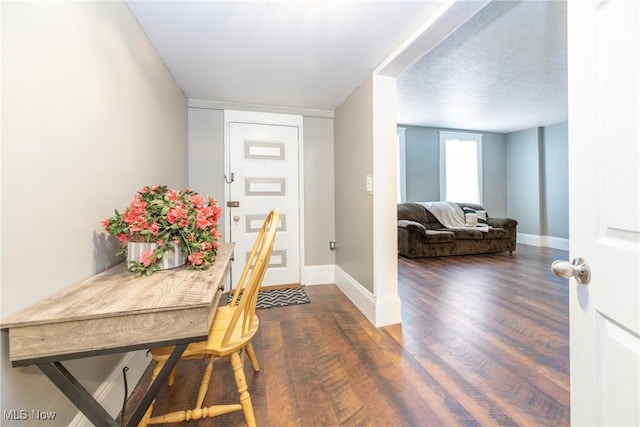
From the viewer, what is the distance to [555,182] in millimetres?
5375

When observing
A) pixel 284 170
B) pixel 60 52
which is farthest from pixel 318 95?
pixel 60 52

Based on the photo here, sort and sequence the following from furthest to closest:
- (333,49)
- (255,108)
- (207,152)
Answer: (255,108)
(207,152)
(333,49)

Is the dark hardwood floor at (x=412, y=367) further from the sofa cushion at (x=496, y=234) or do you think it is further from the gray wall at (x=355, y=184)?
the sofa cushion at (x=496, y=234)

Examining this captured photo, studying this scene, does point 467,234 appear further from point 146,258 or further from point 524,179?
point 146,258

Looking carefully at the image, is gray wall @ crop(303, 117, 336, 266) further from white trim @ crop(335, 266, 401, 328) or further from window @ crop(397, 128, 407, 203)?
window @ crop(397, 128, 407, 203)

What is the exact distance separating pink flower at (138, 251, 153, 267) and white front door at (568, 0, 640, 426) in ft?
4.67

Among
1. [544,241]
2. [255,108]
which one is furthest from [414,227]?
[544,241]

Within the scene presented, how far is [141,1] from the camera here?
4.81ft

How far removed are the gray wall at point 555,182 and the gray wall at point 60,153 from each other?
685 cm

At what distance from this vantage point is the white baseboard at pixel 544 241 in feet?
17.4

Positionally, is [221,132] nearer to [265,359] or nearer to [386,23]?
[386,23]

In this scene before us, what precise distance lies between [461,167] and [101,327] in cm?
652

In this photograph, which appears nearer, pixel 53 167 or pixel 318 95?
pixel 53 167

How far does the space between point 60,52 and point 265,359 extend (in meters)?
1.84
